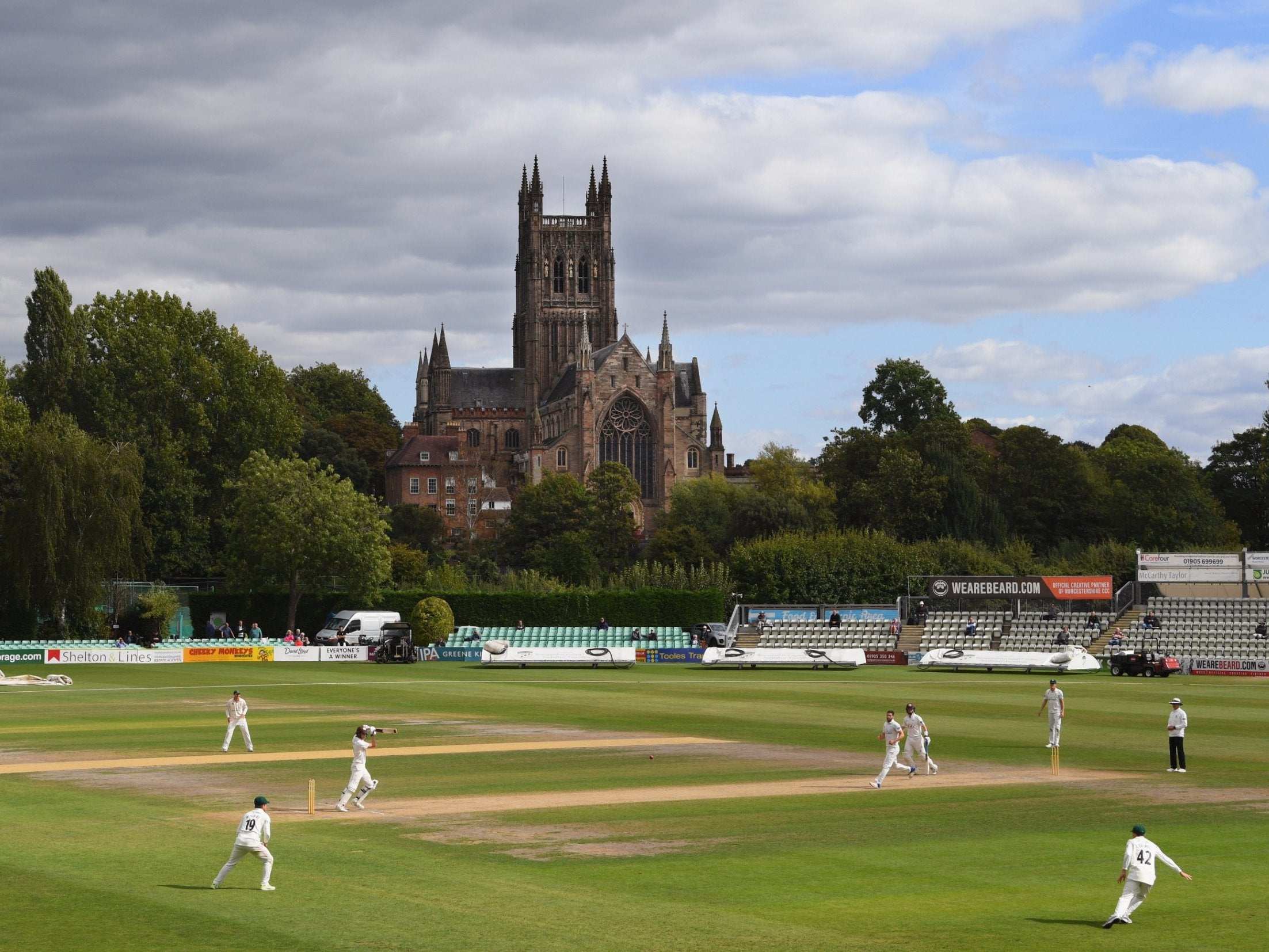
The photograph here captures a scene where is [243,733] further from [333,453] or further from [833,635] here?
[333,453]

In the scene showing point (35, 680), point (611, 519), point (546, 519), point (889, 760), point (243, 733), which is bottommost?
point (35, 680)

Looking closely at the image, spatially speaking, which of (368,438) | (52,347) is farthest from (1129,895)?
(368,438)

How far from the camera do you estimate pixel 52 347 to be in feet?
285

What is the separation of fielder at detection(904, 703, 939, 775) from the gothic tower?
5816 inches

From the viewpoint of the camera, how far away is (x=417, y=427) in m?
172

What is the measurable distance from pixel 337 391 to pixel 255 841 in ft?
544

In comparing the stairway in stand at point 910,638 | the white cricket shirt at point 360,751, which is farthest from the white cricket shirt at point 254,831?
the stairway in stand at point 910,638

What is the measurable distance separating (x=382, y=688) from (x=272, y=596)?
119 ft

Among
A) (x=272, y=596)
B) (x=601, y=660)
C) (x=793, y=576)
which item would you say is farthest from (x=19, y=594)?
(x=793, y=576)

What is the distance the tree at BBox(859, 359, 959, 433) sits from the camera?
13412 centimetres

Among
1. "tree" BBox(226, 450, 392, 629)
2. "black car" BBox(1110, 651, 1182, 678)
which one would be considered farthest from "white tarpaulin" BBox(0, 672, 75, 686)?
"black car" BBox(1110, 651, 1182, 678)

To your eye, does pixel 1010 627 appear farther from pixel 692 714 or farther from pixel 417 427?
pixel 417 427

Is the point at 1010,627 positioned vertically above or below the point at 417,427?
below

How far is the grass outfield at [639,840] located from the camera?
15250 millimetres
